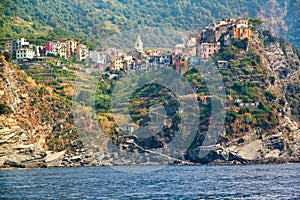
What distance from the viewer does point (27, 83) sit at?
116188 mm

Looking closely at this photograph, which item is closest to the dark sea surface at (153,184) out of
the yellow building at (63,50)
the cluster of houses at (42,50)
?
the cluster of houses at (42,50)

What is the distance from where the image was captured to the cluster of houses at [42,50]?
139250 mm

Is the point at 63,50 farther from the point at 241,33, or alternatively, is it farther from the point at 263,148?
the point at 263,148

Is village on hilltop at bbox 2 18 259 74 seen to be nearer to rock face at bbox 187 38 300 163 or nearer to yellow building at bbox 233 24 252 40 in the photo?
yellow building at bbox 233 24 252 40

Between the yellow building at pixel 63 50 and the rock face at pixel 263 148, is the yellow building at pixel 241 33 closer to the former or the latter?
the rock face at pixel 263 148

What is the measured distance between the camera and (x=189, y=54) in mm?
142875

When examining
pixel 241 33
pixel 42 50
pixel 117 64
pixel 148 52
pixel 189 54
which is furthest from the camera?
pixel 148 52

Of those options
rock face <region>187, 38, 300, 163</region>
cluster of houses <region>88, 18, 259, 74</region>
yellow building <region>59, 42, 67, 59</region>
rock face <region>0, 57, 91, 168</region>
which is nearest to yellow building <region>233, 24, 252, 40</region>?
cluster of houses <region>88, 18, 259, 74</region>

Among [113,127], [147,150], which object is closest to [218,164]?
[147,150]

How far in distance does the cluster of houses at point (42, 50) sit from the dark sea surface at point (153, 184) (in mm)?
49765

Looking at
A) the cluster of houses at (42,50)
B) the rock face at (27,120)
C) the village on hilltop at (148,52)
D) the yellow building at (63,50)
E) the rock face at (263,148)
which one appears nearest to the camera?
the rock face at (27,120)

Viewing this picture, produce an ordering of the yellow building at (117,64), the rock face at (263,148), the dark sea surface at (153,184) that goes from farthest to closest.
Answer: the yellow building at (117,64)
the rock face at (263,148)
the dark sea surface at (153,184)

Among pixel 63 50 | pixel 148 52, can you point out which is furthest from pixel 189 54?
pixel 63 50

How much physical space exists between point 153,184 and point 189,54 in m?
71.8
